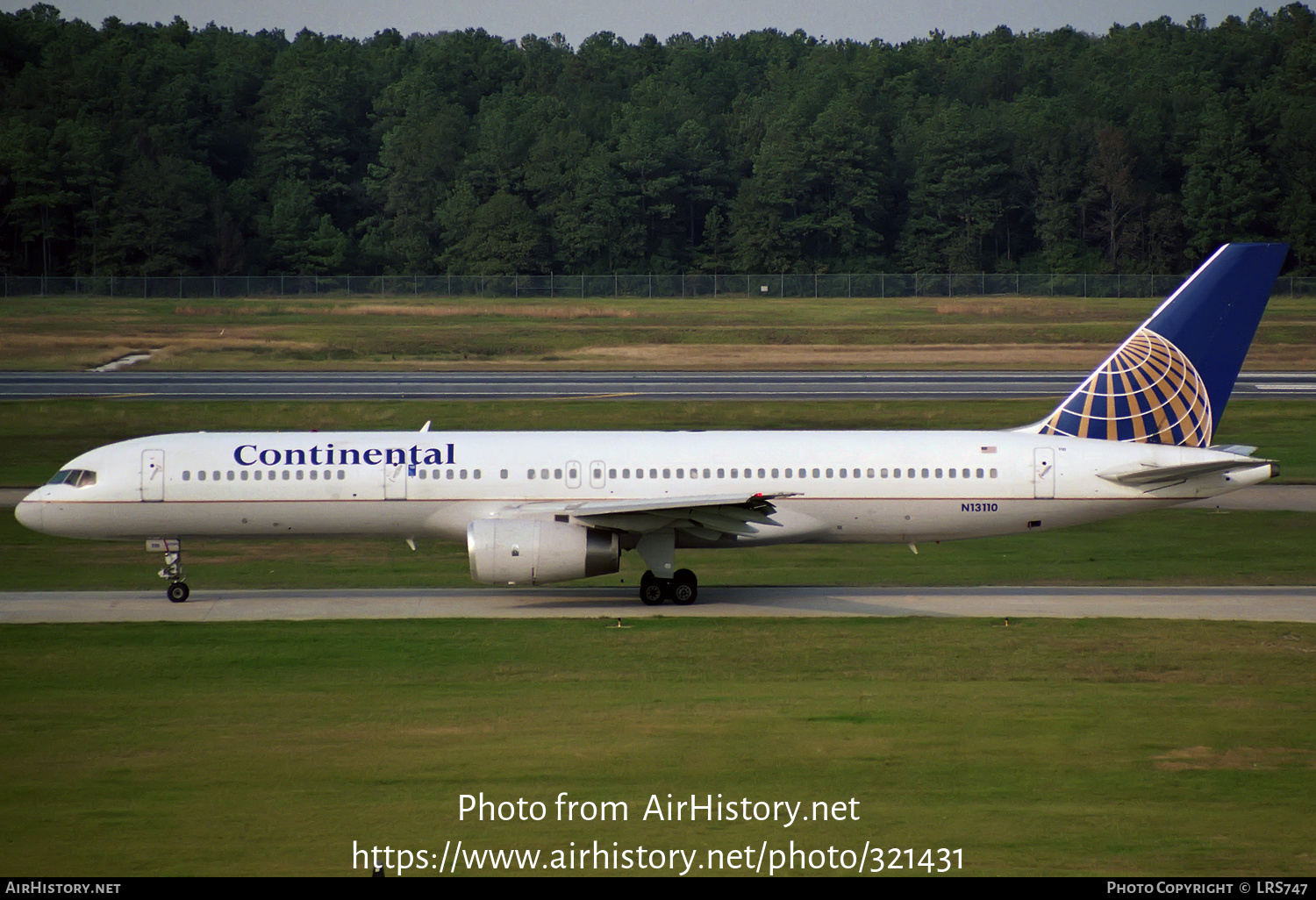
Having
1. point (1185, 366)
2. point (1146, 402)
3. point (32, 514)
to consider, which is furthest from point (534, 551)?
point (1185, 366)

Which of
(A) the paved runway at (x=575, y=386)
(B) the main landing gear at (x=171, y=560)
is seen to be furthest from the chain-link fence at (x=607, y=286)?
(B) the main landing gear at (x=171, y=560)

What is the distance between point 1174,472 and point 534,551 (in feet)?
45.3

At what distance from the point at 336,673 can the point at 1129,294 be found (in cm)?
10289

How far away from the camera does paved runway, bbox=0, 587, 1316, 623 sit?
28.1m

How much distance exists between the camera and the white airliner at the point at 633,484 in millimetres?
29500

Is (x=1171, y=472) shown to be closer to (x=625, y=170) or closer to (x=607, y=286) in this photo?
(x=607, y=286)

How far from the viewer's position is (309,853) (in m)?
15.2

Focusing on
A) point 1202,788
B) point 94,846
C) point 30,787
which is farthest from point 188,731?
point 1202,788

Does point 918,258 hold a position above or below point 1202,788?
above

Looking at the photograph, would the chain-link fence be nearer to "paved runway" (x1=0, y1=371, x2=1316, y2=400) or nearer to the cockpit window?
"paved runway" (x1=0, y1=371, x2=1316, y2=400)

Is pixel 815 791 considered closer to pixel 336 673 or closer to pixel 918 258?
pixel 336 673

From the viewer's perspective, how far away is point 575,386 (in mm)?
67250

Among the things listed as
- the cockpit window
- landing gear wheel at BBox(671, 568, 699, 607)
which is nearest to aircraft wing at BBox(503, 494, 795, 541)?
landing gear wheel at BBox(671, 568, 699, 607)

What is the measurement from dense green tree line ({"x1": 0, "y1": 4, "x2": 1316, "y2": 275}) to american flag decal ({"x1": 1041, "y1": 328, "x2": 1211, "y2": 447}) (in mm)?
98382
